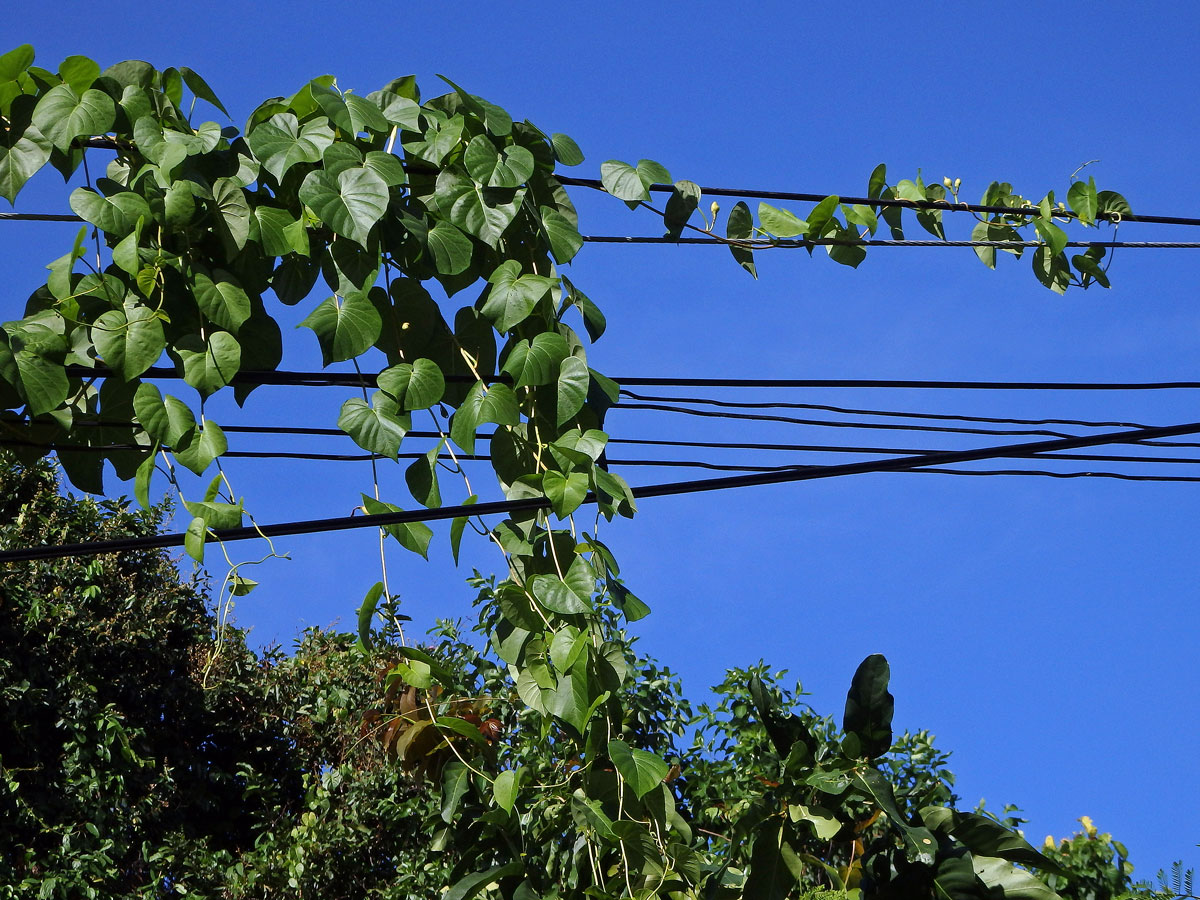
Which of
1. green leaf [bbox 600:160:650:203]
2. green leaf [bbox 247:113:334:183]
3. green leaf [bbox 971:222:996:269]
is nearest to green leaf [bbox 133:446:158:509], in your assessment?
green leaf [bbox 247:113:334:183]

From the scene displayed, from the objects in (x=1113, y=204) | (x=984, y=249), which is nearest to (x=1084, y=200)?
(x=1113, y=204)

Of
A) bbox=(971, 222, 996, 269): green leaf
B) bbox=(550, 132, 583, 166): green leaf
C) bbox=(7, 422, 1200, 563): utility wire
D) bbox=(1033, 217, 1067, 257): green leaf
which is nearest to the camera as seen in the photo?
bbox=(7, 422, 1200, 563): utility wire

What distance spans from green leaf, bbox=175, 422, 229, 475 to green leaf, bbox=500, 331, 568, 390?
0.57 metres

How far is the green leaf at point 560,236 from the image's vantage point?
229 centimetres

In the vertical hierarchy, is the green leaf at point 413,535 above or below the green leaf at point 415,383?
below

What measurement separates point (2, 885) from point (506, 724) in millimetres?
2594

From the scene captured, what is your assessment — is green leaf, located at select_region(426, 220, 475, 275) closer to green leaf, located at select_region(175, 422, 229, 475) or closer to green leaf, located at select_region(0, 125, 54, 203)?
green leaf, located at select_region(175, 422, 229, 475)

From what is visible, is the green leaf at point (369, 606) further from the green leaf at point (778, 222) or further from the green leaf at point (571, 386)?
the green leaf at point (778, 222)

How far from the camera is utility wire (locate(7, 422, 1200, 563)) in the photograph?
193 centimetres

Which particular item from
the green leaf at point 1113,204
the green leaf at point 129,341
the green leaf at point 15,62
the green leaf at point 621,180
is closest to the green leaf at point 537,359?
the green leaf at point 621,180

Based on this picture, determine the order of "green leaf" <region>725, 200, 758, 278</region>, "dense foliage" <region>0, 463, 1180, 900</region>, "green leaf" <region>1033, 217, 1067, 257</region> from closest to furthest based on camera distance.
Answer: "green leaf" <region>725, 200, 758, 278</region> < "green leaf" <region>1033, 217, 1067, 257</region> < "dense foliage" <region>0, 463, 1180, 900</region>

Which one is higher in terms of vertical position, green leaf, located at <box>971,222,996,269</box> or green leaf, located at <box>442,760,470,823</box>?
green leaf, located at <box>971,222,996,269</box>

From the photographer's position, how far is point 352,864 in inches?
217

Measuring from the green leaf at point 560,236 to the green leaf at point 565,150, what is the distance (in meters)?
0.15
